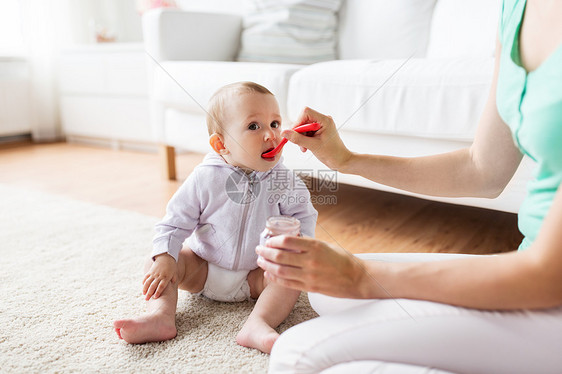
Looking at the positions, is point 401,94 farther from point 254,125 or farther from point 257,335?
point 257,335

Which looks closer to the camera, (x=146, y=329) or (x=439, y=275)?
(x=439, y=275)

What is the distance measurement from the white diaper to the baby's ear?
8.8 inches

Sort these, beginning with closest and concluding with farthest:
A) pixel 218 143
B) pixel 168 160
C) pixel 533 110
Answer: pixel 533 110 < pixel 218 143 < pixel 168 160

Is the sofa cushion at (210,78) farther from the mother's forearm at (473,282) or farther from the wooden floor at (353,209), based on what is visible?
the mother's forearm at (473,282)

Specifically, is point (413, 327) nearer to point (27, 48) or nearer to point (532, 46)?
point (532, 46)

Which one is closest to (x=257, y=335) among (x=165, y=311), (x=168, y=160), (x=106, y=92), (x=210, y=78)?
(x=165, y=311)

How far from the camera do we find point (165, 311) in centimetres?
77

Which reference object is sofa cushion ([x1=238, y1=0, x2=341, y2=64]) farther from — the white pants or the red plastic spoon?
the white pants

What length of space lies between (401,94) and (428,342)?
70 cm

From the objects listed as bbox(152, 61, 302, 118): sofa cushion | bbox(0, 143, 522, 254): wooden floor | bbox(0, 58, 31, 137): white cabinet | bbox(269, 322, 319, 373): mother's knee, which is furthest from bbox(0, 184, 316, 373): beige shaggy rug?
bbox(0, 58, 31, 137): white cabinet

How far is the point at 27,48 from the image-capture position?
2.64 metres

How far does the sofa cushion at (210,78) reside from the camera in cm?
100

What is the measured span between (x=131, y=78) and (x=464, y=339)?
2.24 metres

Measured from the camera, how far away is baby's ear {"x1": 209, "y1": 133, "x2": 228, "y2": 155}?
0.82 m
